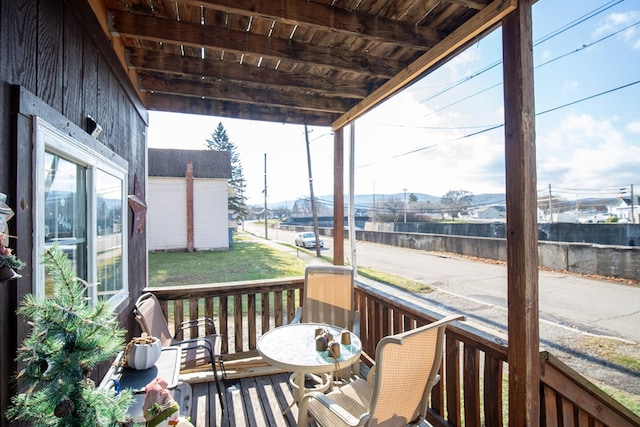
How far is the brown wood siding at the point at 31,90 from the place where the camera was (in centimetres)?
105

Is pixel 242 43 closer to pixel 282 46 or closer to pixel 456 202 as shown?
pixel 282 46

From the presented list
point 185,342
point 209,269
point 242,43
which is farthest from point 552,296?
point 209,269

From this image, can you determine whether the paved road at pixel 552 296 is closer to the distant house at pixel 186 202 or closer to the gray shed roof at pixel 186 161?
the distant house at pixel 186 202

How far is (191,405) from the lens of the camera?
255 centimetres

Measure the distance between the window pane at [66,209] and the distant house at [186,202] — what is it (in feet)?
41.8

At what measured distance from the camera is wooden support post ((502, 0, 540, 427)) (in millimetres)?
1583

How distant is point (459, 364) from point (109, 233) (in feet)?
8.61

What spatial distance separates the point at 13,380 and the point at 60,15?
60.6 inches

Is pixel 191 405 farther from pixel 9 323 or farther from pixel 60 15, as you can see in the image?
pixel 60 15

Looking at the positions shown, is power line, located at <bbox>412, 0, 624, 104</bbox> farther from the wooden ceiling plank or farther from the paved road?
the paved road

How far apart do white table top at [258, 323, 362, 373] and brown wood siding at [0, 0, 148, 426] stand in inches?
41.8

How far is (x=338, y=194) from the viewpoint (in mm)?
3908

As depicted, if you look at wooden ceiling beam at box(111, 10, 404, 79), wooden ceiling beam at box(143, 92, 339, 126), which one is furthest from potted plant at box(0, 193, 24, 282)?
wooden ceiling beam at box(143, 92, 339, 126)

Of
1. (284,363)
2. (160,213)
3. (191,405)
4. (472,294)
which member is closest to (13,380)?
(284,363)
